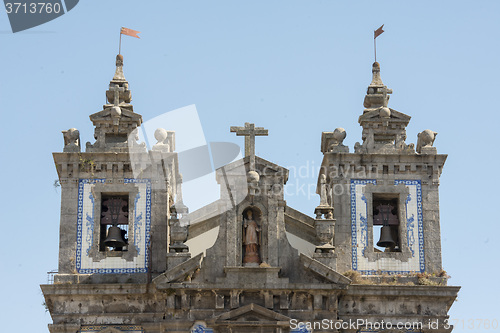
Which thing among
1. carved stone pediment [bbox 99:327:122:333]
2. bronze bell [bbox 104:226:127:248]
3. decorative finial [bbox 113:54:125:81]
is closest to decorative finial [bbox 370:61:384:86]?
decorative finial [bbox 113:54:125:81]

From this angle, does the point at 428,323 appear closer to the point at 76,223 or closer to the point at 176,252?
the point at 176,252

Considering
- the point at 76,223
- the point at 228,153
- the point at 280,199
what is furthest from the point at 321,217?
the point at 76,223

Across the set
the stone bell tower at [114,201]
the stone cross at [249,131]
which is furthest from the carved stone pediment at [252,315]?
the stone cross at [249,131]

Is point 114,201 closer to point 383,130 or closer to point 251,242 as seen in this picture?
point 251,242

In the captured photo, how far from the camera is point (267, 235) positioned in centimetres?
4525

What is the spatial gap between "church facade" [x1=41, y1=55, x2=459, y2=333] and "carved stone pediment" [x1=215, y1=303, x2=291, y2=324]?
0.14 feet

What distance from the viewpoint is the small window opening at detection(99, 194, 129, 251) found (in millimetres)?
46469

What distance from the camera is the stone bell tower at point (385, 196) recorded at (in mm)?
46156

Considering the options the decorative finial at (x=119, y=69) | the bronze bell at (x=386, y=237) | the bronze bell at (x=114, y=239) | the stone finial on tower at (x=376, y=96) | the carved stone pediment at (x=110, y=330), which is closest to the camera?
the carved stone pediment at (x=110, y=330)

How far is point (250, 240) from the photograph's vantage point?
45.2 m

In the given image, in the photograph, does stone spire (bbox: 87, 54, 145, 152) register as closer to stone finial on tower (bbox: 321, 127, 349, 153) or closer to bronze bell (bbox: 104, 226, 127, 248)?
bronze bell (bbox: 104, 226, 127, 248)

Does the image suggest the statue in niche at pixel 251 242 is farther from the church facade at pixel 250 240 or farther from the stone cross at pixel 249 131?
the stone cross at pixel 249 131

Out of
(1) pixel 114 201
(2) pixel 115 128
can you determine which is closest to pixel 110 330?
(1) pixel 114 201

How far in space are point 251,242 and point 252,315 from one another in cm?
255
